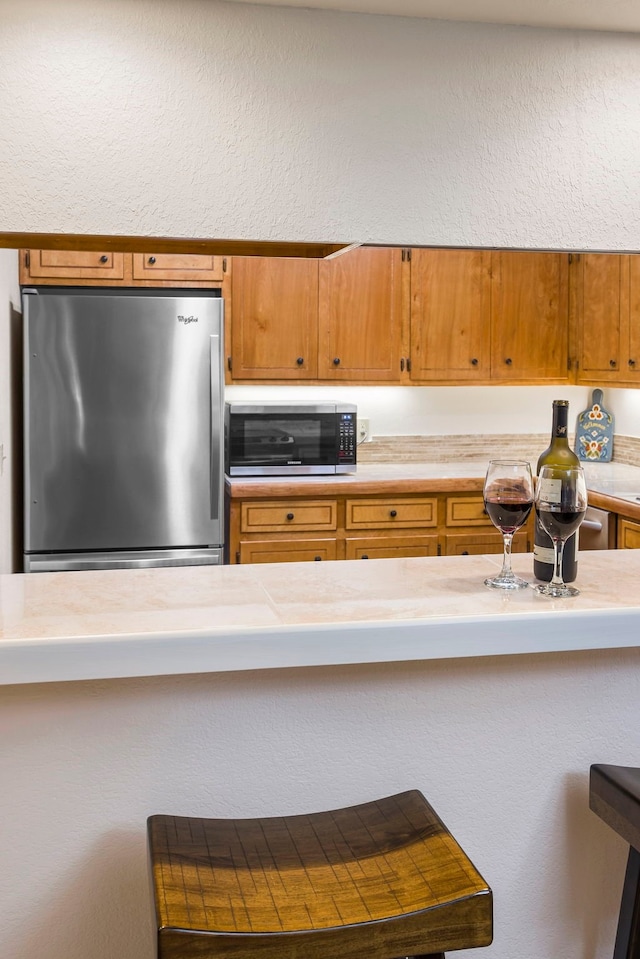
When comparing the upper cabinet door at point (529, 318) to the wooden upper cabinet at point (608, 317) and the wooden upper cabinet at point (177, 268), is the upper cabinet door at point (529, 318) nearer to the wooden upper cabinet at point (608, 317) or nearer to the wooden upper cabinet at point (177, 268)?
the wooden upper cabinet at point (608, 317)

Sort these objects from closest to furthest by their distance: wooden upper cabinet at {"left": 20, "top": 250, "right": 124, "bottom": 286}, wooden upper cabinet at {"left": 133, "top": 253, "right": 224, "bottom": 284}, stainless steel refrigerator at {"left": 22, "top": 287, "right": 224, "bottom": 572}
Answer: stainless steel refrigerator at {"left": 22, "top": 287, "right": 224, "bottom": 572} → wooden upper cabinet at {"left": 20, "top": 250, "right": 124, "bottom": 286} → wooden upper cabinet at {"left": 133, "top": 253, "right": 224, "bottom": 284}

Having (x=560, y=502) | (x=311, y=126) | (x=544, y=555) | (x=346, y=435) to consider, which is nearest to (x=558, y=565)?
(x=544, y=555)

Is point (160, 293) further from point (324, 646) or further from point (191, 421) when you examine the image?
point (324, 646)

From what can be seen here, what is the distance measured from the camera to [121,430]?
3.74 metres

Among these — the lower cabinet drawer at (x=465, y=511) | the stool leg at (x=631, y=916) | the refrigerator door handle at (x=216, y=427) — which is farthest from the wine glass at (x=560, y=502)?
the lower cabinet drawer at (x=465, y=511)

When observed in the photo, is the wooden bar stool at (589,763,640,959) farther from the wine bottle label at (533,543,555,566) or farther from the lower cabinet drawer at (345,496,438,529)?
the lower cabinet drawer at (345,496,438,529)

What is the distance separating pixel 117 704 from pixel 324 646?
1.20 feet

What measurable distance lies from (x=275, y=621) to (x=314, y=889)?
39 cm

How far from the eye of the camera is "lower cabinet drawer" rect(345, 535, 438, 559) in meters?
4.10

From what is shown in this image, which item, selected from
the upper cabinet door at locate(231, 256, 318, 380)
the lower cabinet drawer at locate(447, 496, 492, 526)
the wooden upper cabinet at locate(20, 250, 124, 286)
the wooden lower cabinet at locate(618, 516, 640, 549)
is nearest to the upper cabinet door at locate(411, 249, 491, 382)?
the upper cabinet door at locate(231, 256, 318, 380)

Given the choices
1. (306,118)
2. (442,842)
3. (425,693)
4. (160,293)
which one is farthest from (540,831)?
(160,293)

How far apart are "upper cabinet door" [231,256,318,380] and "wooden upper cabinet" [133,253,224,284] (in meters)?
0.14

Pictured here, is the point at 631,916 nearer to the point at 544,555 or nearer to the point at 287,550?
the point at 544,555

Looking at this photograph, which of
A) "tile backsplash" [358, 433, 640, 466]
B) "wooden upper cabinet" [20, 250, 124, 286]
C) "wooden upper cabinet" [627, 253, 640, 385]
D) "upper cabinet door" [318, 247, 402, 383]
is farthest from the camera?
"tile backsplash" [358, 433, 640, 466]
